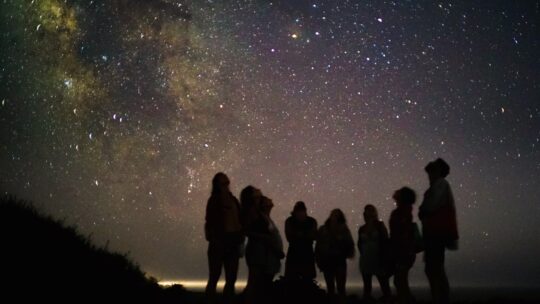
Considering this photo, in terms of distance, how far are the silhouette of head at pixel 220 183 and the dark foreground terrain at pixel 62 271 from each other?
5.75 ft

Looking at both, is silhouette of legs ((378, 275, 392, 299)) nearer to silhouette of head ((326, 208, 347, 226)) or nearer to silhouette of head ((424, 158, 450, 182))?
silhouette of head ((326, 208, 347, 226))

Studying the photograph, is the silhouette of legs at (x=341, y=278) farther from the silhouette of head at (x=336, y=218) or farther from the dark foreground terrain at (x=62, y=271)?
the dark foreground terrain at (x=62, y=271)

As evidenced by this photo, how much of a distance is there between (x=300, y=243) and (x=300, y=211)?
1.69 feet

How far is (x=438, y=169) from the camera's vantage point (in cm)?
597

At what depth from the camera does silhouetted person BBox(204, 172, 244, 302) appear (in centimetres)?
646

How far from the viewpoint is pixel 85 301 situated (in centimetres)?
560

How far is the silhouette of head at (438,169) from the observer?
597 cm

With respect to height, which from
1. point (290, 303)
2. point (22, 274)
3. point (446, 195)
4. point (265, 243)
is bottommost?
point (290, 303)

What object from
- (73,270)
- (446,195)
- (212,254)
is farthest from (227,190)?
(446,195)

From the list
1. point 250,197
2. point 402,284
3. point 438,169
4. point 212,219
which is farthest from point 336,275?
point 438,169

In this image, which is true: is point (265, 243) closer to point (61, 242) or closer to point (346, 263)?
point (346, 263)

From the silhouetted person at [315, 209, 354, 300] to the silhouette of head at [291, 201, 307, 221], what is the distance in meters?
0.89

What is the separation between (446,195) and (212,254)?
3.16 meters

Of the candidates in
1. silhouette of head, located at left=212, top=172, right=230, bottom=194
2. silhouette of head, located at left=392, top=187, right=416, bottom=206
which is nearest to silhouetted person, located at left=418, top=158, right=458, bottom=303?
silhouette of head, located at left=392, top=187, right=416, bottom=206
